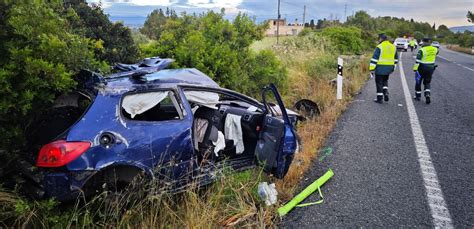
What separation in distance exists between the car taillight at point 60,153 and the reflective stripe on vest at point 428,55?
9817 millimetres

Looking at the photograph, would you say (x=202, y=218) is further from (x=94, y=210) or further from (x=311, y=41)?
(x=311, y=41)

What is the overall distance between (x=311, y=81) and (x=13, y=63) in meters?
9.81

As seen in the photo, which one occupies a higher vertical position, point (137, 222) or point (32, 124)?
point (32, 124)

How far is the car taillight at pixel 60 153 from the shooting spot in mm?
2906

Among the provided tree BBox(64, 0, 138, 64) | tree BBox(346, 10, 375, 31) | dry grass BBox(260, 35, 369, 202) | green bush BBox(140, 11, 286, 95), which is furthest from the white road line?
tree BBox(346, 10, 375, 31)

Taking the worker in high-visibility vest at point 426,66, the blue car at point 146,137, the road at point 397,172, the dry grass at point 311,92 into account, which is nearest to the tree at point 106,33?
the blue car at point 146,137

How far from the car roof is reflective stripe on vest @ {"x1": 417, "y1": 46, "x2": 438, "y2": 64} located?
7.89 meters

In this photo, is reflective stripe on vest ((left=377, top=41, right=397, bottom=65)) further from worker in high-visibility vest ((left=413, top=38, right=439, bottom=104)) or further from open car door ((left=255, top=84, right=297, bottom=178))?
open car door ((left=255, top=84, right=297, bottom=178))

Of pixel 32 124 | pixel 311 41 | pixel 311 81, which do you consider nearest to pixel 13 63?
pixel 32 124

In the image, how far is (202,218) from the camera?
10.4 feet

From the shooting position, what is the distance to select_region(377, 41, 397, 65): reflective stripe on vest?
966 cm

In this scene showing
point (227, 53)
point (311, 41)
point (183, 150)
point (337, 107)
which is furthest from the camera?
point (311, 41)

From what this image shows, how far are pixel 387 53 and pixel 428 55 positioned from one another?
1.24 m

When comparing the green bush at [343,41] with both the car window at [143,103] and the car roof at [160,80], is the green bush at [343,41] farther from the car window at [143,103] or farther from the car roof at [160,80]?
the car window at [143,103]
